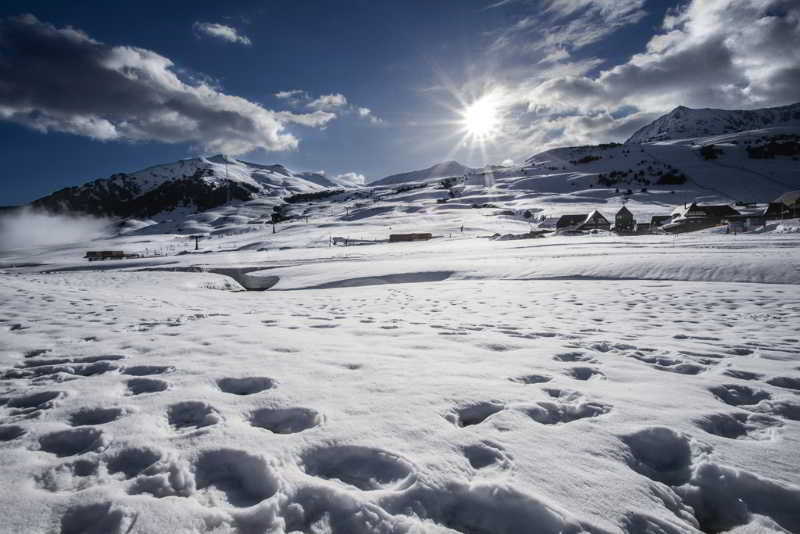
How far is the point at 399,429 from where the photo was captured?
8.13 ft

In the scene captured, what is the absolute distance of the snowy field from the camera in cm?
174

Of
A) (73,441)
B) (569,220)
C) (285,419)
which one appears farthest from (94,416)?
(569,220)

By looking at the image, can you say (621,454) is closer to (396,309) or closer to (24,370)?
(24,370)

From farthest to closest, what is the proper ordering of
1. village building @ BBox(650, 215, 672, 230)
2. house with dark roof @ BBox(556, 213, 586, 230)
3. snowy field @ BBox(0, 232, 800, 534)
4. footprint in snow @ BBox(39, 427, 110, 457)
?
house with dark roof @ BBox(556, 213, 586, 230) < village building @ BBox(650, 215, 672, 230) < footprint in snow @ BBox(39, 427, 110, 457) < snowy field @ BBox(0, 232, 800, 534)

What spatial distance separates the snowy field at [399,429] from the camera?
174 centimetres

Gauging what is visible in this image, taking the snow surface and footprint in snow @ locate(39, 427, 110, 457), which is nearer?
the snow surface

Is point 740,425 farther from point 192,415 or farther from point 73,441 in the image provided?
point 73,441

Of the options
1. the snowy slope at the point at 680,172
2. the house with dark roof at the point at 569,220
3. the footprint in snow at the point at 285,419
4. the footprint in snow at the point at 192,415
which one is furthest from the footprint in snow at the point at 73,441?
the snowy slope at the point at 680,172

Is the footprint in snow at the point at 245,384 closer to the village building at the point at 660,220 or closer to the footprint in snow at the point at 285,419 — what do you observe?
the footprint in snow at the point at 285,419

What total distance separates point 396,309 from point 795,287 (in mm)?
10910

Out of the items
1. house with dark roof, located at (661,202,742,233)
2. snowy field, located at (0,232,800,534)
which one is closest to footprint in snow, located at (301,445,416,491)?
snowy field, located at (0,232,800,534)

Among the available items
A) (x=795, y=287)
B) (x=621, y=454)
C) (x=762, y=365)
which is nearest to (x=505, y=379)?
(x=621, y=454)

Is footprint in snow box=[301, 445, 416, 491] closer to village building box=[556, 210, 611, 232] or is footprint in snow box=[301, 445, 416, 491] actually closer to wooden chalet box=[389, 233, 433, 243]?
wooden chalet box=[389, 233, 433, 243]

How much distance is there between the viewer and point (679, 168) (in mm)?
136875
